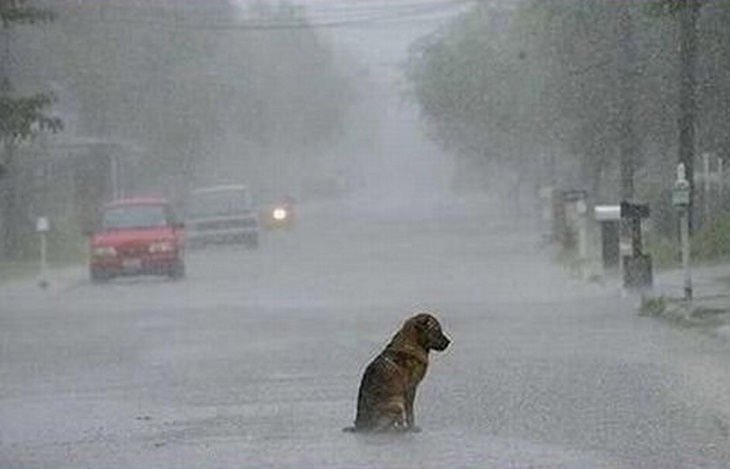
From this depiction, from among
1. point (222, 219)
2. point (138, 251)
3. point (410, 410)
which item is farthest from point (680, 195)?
point (222, 219)

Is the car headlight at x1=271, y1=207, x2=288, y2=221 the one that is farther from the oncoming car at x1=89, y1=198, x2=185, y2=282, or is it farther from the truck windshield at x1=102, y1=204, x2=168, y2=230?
the oncoming car at x1=89, y1=198, x2=185, y2=282

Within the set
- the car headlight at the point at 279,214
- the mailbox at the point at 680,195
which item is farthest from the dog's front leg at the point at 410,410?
the car headlight at the point at 279,214

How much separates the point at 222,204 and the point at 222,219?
457 millimetres

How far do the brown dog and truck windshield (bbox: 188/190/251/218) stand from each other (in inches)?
1834

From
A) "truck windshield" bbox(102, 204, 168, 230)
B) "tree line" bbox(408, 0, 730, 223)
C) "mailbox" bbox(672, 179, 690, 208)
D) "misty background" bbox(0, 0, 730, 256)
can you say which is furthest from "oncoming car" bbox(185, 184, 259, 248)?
"mailbox" bbox(672, 179, 690, 208)

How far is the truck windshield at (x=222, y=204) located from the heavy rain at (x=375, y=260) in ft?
0.35

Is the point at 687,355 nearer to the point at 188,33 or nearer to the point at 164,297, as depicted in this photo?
the point at 164,297

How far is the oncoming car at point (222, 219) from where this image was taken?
61000mm

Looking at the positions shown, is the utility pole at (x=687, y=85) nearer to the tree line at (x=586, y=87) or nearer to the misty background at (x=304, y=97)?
the tree line at (x=586, y=87)

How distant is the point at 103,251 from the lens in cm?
4331

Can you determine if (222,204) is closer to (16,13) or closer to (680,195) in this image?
(16,13)

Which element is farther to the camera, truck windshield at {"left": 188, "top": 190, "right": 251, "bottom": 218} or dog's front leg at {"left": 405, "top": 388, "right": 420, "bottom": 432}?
truck windshield at {"left": 188, "top": 190, "right": 251, "bottom": 218}

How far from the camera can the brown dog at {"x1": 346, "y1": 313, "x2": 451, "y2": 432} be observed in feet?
46.2

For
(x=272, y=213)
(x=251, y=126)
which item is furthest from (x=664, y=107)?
(x=251, y=126)
